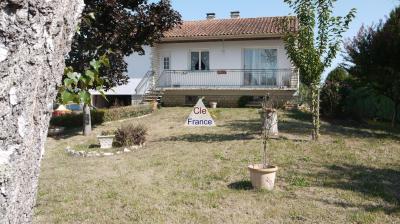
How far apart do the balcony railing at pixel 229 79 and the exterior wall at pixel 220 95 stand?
348 mm

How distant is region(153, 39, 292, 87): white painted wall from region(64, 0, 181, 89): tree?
898 centimetres

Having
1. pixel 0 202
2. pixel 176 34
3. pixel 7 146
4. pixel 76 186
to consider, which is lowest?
pixel 76 186

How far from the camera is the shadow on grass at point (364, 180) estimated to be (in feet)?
23.8

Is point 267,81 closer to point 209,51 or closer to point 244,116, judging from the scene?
point 209,51

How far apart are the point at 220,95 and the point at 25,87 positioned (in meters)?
23.3

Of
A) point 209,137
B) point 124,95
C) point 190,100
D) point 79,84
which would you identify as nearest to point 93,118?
point 209,137

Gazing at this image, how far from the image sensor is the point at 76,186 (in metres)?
7.99

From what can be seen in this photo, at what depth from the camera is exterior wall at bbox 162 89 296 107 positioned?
2312 centimetres

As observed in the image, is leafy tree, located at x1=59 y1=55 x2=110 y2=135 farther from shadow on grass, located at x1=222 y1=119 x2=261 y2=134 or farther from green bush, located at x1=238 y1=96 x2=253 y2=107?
green bush, located at x1=238 y1=96 x2=253 y2=107

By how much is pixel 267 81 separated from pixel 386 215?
18147 mm

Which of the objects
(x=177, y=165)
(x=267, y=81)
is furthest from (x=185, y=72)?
(x=177, y=165)

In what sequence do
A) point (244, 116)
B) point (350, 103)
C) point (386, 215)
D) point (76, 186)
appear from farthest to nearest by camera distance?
point (350, 103)
point (244, 116)
point (76, 186)
point (386, 215)

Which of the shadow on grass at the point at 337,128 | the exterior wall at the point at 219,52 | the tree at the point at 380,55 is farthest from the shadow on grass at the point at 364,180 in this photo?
the exterior wall at the point at 219,52

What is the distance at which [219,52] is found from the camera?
24969 mm
